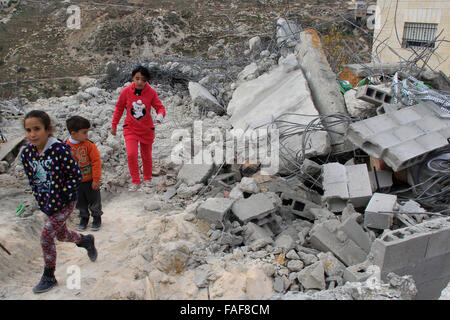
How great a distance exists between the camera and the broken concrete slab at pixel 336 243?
3.33 metres

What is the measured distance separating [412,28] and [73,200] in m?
15.4

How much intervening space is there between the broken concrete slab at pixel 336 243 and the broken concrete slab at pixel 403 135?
1.04 m

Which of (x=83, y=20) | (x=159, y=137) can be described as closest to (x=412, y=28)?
(x=159, y=137)

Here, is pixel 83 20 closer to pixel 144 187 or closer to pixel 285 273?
pixel 144 187

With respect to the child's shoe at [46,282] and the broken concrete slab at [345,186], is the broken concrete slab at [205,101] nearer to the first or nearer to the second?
the broken concrete slab at [345,186]

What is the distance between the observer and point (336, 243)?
341cm

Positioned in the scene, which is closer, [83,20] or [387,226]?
[387,226]

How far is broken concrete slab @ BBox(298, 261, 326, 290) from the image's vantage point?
114 inches

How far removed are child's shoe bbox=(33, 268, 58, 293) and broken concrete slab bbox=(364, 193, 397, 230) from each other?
2816mm

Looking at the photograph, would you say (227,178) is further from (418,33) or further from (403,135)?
(418,33)

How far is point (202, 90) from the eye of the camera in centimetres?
716

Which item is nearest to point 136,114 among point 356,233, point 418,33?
point 356,233

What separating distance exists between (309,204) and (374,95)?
1.90 meters
